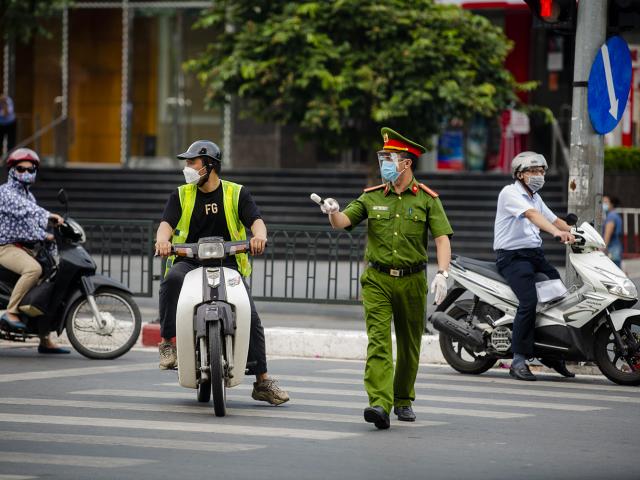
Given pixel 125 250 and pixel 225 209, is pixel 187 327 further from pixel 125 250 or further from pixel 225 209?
pixel 125 250

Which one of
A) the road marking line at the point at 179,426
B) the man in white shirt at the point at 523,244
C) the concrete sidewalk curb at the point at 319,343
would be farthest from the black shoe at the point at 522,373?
the road marking line at the point at 179,426

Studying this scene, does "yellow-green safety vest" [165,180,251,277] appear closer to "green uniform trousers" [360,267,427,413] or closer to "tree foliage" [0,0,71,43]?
"green uniform trousers" [360,267,427,413]

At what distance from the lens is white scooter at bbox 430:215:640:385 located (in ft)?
34.4

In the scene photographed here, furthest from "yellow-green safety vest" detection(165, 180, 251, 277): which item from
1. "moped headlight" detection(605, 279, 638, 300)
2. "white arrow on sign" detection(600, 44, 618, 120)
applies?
"white arrow on sign" detection(600, 44, 618, 120)

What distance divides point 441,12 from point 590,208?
632 centimetres

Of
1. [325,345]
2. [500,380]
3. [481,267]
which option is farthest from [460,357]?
[325,345]

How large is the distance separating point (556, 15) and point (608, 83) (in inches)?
28.0

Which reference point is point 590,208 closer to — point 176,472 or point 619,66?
point 619,66

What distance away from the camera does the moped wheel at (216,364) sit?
328 inches

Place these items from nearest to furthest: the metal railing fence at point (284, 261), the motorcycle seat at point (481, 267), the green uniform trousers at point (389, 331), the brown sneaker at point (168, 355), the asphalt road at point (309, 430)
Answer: the asphalt road at point (309, 430), the green uniform trousers at point (389, 331), the brown sneaker at point (168, 355), the motorcycle seat at point (481, 267), the metal railing fence at point (284, 261)

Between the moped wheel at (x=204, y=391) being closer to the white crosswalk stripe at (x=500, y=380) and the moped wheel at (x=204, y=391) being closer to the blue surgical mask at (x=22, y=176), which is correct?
the white crosswalk stripe at (x=500, y=380)

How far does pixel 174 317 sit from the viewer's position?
9.13 metres

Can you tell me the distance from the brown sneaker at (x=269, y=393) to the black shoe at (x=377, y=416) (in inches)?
Result: 43.6

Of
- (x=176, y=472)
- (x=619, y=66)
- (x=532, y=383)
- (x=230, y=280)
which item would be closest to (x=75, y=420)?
(x=230, y=280)
